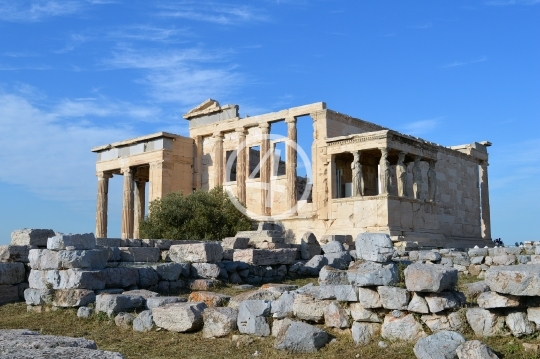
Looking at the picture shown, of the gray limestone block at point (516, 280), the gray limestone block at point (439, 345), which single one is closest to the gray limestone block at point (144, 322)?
the gray limestone block at point (439, 345)

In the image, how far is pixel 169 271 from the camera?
12219 millimetres

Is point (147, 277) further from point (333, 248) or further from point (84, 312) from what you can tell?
point (333, 248)

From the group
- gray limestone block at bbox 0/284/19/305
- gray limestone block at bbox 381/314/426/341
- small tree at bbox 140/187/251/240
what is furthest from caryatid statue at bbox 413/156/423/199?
gray limestone block at bbox 381/314/426/341

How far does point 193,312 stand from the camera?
8.21 m

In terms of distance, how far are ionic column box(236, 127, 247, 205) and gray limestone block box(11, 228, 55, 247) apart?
51.8 ft

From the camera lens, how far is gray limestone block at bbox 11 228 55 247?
12945 millimetres

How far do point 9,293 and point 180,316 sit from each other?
5.05m

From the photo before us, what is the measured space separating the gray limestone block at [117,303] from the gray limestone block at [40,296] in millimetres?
1360

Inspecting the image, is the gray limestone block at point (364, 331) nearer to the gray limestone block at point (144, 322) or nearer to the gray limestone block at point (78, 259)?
the gray limestone block at point (144, 322)

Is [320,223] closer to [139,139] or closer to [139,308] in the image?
[139,139]

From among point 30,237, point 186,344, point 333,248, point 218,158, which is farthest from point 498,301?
point 218,158

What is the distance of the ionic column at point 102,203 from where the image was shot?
32.3 meters

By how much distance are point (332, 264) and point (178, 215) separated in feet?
36.6

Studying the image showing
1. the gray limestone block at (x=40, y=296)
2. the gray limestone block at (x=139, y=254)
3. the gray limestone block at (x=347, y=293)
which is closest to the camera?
the gray limestone block at (x=347, y=293)
